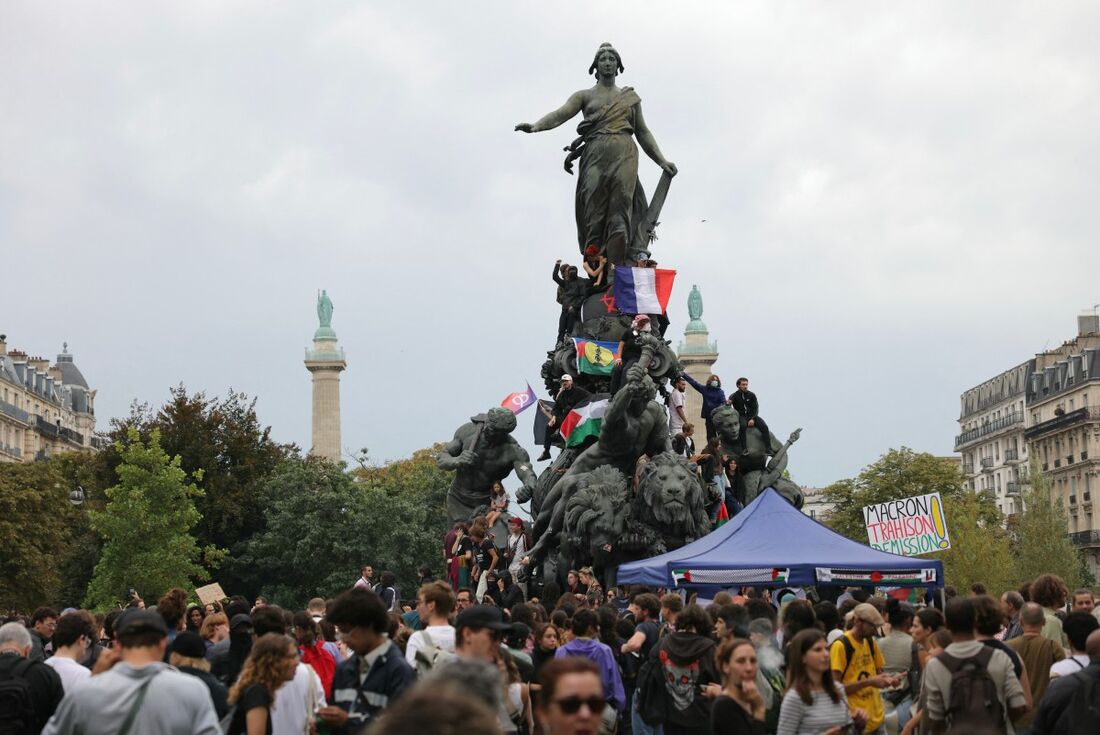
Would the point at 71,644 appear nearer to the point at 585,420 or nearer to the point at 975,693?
the point at 975,693

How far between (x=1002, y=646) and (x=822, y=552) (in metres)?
9.00

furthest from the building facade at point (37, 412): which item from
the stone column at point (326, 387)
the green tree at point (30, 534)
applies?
the green tree at point (30, 534)

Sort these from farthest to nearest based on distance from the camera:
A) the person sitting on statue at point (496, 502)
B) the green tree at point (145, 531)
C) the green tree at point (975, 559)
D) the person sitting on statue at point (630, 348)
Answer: the green tree at point (975, 559)
the green tree at point (145, 531)
the person sitting on statue at point (496, 502)
the person sitting on statue at point (630, 348)

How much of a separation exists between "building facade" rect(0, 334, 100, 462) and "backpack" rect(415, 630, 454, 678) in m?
73.8

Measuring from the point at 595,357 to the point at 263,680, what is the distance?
713 inches

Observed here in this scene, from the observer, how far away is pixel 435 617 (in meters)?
9.26

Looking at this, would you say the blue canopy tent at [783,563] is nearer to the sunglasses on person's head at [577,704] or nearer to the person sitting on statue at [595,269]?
the person sitting on statue at [595,269]

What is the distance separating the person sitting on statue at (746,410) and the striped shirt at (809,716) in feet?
59.1

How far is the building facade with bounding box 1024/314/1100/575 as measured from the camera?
283 feet

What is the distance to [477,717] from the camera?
11.7ft

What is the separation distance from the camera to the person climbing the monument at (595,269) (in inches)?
1072

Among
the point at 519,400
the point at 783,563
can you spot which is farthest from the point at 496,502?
the point at 783,563

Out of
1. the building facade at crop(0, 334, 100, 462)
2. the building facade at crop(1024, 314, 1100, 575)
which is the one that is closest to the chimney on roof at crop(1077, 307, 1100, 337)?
the building facade at crop(1024, 314, 1100, 575)

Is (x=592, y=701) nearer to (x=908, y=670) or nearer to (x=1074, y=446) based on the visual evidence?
(x=908, y=670)
